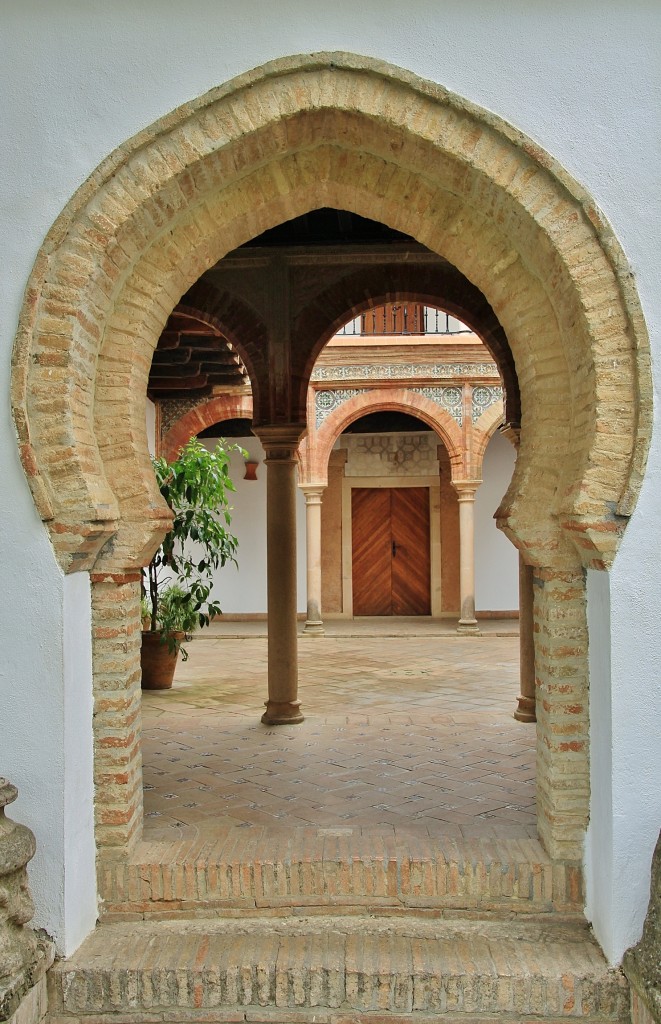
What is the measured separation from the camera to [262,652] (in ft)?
35.3

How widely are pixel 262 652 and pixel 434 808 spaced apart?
6940mm

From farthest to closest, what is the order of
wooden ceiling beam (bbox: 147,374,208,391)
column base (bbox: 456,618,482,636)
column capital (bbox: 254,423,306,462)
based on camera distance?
column base (bbox: 456,618,482,636), wooden ceiling beam (bbox: 147,374,208,391), column capital (bbox: 254,423,306,462)

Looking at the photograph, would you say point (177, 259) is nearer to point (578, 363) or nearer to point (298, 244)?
point (578, 363)

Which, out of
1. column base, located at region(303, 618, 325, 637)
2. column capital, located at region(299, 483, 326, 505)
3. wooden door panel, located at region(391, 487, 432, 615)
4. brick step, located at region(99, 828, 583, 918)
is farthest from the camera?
wooden door panel, located at region(391, 487, 432, 615)

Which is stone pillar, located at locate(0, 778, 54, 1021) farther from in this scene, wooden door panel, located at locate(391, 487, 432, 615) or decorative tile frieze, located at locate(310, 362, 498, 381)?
wooden door panel, located at locate(391, 487, 432, 615)

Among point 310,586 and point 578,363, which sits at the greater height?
point 578,363

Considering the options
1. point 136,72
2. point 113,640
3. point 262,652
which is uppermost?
point 136,72

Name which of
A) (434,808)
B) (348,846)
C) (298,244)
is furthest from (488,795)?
(298,244)

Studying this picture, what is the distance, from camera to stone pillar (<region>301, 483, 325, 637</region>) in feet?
41.7

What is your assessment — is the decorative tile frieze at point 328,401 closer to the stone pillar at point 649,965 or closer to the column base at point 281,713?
the column base at point 281,713

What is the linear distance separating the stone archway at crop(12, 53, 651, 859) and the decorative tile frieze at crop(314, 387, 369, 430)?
30.9 feet

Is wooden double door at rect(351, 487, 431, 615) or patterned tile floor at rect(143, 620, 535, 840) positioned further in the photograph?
wooden double door at rect(351, 487, 431, 615)

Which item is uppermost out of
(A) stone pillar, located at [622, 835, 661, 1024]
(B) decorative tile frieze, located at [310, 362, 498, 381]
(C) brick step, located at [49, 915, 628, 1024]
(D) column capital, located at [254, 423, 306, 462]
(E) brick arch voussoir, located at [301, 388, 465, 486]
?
(B) decorative tile frieze, located at [310, 362, 498, 381]

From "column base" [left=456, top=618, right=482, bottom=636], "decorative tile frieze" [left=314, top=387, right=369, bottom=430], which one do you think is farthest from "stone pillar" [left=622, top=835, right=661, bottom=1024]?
"decorative tile frieze" [left=314, top=387, right=369, bottom=430]
